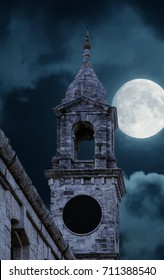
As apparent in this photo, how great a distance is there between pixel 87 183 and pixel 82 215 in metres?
1.61

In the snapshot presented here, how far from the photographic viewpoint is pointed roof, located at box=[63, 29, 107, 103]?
5138 centimetres

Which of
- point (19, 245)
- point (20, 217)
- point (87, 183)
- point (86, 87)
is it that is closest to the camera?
point (20, 217)

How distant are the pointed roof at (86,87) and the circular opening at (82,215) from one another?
5.67 meters

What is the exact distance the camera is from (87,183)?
48.6 meters

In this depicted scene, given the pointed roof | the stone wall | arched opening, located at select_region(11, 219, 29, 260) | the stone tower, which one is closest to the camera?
the stone wall

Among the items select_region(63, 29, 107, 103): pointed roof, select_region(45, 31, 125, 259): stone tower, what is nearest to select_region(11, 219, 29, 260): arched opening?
select_region(45, 31, 125, 259): stone tower

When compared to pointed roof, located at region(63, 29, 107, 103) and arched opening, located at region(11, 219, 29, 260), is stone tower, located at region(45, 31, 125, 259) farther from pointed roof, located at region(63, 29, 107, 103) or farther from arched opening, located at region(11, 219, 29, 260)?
arched opening, located at region(11, 219, 29, 260)

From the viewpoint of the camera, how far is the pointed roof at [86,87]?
2023 inches

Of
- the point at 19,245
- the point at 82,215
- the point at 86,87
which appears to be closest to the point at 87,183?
the point at 82,215

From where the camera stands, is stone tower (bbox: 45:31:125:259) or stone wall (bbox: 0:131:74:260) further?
stone tower (bbox: 45:31:125:259)

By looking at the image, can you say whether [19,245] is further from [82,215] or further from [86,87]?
[86,87]

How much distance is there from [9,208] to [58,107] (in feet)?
102

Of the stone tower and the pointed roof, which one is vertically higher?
the pointed roof
